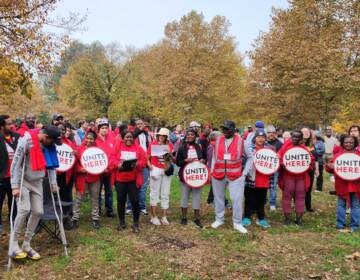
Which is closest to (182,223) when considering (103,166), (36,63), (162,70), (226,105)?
(103,166)

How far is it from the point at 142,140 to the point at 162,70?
26.2 metres

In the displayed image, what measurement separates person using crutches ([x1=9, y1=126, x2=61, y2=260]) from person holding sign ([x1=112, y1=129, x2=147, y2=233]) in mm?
1629

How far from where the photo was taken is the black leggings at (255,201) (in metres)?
9.05

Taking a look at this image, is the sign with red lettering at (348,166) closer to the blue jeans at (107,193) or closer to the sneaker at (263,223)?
the sneaker at (263,223)

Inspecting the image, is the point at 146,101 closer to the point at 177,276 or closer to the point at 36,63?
the point at 36,63

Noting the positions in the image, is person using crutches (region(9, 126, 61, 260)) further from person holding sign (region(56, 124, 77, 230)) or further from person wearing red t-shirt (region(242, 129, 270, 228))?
person wearing red t-shirt (region(242, 129, 270, 228))

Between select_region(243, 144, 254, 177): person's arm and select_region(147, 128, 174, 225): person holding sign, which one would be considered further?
select_region(147, 128, 174, 225): person holding sign

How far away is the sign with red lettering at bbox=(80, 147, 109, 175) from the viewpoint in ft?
27.4

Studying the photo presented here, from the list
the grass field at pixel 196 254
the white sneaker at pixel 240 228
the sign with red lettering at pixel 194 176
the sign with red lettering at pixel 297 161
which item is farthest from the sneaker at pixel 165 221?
the sign with red lettering at pixel 297 161

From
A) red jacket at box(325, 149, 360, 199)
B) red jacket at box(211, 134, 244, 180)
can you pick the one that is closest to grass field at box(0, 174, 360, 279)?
red jacket at box(325, 149, 360, 199)

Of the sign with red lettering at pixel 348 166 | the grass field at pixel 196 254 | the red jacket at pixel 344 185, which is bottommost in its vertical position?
the grass field at pixel 196 254

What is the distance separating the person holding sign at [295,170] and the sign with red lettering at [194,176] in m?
1.75

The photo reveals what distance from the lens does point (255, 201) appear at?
9.27 metres

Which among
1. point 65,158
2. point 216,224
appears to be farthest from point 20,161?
point 216,224
